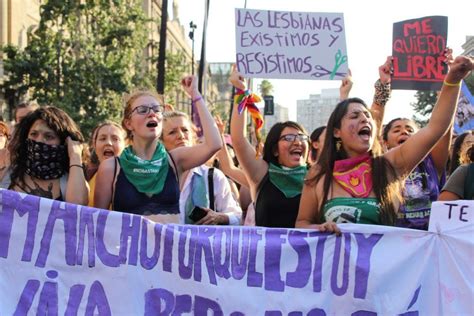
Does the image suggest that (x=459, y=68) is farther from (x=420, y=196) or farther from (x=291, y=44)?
(x=291, y=44)

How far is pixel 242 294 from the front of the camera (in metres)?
3.28

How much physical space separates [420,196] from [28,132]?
2.37 meters

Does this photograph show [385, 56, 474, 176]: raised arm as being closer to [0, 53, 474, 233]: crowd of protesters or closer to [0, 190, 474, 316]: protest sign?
[0, 53, 474, 233]: crowd of protesters

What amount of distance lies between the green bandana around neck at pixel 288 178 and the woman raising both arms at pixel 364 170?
0.54 m

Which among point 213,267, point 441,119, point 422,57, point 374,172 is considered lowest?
point 213,267

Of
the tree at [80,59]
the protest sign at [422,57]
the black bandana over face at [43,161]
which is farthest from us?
the tree at [80,59]

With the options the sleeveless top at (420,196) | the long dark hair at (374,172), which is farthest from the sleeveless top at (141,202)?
the sleeveless top at (420,196)

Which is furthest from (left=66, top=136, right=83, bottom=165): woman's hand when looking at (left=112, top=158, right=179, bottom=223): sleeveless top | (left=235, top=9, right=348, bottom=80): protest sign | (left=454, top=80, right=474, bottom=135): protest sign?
(left=454, top=80, right=474, bottom=135): protest sign

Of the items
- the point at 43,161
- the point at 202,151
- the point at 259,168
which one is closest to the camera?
the point at 43,161

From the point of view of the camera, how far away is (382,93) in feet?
14.9

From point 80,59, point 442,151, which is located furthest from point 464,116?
point 80,59

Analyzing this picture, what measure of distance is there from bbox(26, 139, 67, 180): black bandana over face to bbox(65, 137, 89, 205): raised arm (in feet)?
0.24

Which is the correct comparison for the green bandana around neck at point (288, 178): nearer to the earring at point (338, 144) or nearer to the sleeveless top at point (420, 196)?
the earring at point (338, 144)

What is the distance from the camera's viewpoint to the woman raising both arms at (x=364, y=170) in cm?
338
